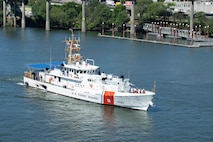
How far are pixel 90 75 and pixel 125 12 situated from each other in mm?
34392

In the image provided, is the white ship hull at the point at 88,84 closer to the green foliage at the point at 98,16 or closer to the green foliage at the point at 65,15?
the green foliage at the point at 98,16

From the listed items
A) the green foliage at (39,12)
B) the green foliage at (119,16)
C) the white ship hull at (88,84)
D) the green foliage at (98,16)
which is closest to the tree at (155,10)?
the green foliage at (119,16)

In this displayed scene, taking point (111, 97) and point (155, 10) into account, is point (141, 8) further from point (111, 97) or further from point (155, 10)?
point (111, 97)

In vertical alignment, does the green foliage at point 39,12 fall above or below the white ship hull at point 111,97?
above

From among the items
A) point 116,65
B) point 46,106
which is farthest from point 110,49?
point 46,106

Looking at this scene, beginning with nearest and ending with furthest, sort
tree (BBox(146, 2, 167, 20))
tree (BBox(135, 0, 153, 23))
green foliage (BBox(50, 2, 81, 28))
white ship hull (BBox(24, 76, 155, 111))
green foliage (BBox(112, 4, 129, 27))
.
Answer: white ship hull (BBox(24, 76, 155, 111))
green foliage (BBox(112, 4, 129, 27))
tree (BBox(146, 2, 167, 20))
tree (BBox(135, 0, 153, 23))
green foliage (BBox(50, 2, 81, 28))

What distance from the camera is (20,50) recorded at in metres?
39.3

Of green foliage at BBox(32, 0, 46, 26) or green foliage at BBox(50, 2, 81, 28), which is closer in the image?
green foliage at BBox(50, 2, 81, 28)

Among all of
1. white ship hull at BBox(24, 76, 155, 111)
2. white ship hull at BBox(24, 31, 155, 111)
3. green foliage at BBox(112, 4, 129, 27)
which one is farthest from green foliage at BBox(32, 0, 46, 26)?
white ship hull at BBox(24, 76, 155, 111)

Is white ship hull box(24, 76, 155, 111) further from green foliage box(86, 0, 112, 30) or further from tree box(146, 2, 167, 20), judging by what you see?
tree box(146, 2, 167, 20)

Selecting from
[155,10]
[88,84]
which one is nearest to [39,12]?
[155,10]

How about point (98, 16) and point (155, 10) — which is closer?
point (155, 10)

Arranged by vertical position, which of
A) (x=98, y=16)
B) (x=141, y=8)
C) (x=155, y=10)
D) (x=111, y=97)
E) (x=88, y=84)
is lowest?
(x=111, y=97)

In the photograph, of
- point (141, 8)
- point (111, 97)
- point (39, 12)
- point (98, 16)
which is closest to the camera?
point (111, 97)
